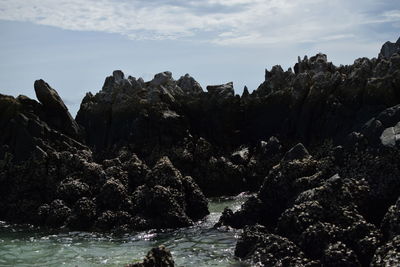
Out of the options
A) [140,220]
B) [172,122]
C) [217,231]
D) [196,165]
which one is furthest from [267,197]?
[172,122]

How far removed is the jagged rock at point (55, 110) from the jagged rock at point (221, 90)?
12428mm

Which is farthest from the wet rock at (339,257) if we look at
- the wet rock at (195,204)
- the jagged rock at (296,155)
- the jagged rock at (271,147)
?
the jagged rock at (271,147)

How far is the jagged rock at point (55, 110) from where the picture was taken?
41969 millimetres

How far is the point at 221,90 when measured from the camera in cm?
4788

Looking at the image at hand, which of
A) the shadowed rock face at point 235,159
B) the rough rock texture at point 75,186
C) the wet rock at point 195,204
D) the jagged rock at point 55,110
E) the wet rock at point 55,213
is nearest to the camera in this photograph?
the shadowed rock face at point 235,159

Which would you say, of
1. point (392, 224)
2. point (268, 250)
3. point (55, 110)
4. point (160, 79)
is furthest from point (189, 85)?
point (392, 224)

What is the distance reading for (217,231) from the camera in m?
28.4

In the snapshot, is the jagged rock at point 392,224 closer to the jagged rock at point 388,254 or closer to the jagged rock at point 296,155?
the jagged rock at point 388,254

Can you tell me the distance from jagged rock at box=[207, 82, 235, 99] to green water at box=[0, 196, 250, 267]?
18371 millimetres

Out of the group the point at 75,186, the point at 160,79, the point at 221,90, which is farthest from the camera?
the point at 160,79

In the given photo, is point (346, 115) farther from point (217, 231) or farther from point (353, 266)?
point (353, 266)

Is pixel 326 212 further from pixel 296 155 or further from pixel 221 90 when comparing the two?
pixel 221 90

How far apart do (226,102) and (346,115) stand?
11.3m

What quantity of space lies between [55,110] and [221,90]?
48.2ft
